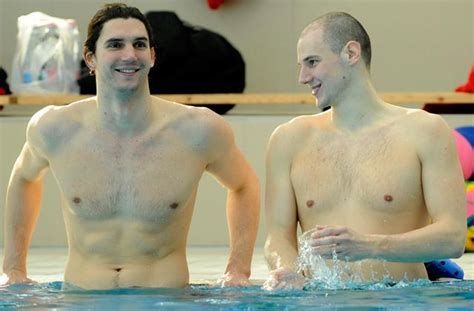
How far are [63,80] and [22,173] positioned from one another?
4392 millimetres

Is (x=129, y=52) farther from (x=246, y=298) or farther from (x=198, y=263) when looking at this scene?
(x=198, y=263)

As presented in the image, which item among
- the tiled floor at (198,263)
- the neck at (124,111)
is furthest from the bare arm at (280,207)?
the tiled floor at (198,263)

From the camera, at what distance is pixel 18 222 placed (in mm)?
5441

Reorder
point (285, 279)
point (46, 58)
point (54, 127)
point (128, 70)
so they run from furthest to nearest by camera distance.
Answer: point (46, 58) < point (54, 127) < point (128, 70) < point (285, 279)

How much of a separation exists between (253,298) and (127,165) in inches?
35.3

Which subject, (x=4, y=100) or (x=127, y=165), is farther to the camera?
(x=4, y=100)

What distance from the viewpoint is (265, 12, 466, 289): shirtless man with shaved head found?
16.0 ft

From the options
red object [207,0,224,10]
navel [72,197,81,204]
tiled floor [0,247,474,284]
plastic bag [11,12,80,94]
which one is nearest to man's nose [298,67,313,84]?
navel [72,197,81,204]

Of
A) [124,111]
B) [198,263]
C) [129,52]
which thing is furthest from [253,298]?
[198,263]

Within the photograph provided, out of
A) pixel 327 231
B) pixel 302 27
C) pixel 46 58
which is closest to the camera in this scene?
pixel 327 231

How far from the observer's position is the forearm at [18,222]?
17.9ft

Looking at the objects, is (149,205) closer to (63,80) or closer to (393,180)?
(393,180)

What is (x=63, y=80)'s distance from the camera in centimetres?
976

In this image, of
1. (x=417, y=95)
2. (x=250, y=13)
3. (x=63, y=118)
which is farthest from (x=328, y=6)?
(x=63, y=118)
